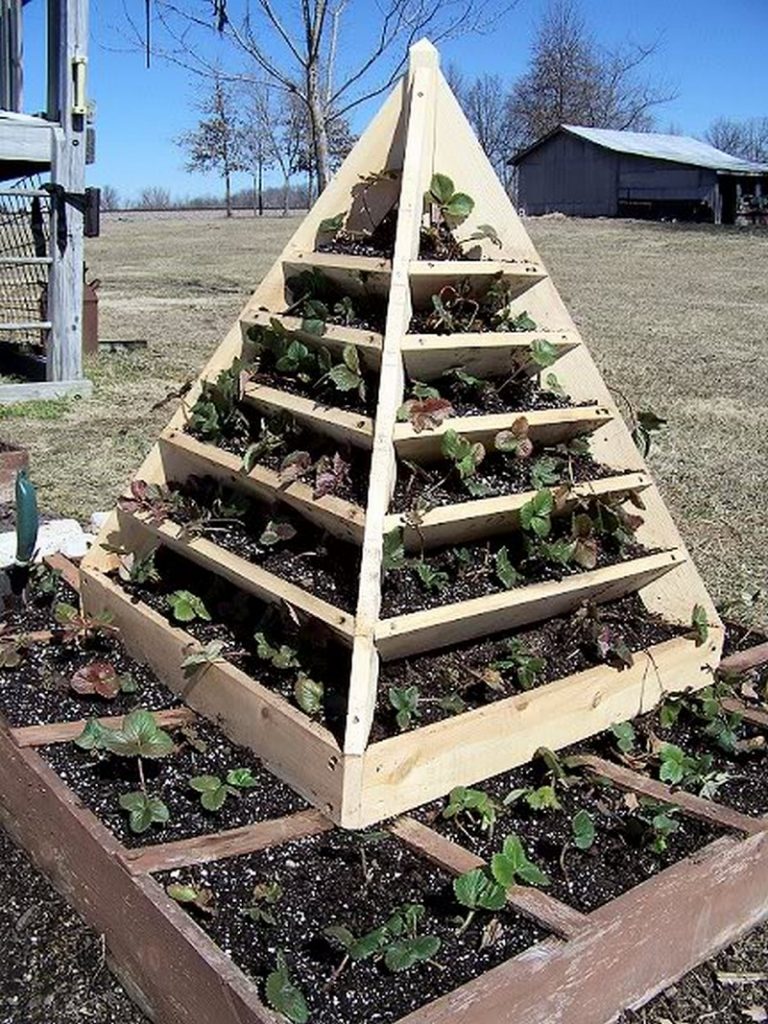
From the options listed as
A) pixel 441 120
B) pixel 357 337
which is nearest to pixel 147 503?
pixel 357 337

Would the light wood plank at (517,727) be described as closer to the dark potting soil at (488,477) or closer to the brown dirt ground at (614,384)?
the dark potting soil at (488,477)

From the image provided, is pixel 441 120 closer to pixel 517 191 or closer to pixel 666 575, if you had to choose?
pixel 666 575

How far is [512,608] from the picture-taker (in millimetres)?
2850

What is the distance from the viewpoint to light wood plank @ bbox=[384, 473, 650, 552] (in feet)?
8.82

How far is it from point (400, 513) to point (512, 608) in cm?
41

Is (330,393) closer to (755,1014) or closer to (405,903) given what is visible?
(405,903)

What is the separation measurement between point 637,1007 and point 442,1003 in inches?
22.1

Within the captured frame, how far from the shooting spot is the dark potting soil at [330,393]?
2861 millimetres

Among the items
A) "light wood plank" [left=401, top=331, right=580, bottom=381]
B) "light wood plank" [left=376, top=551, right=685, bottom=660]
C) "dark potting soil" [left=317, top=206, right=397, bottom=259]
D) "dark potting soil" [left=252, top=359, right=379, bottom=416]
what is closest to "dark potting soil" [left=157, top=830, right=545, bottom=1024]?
"light wood plank" [left=376, top=551, right=685, bottom=660]

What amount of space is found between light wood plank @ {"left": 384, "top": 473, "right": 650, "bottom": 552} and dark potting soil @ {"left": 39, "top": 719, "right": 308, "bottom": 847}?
26.4 inches

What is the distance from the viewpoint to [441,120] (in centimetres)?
296

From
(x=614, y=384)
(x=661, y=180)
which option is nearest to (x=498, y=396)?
(x=614, y=384)

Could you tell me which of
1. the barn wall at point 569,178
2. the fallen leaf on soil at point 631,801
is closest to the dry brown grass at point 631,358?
the fallen leaf on soil at point 631,801

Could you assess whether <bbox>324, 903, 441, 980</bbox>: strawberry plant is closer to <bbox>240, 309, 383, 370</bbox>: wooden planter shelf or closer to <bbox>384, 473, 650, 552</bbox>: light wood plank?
<bbox>384, 473, 650, 552</bbox>: light wood plank
